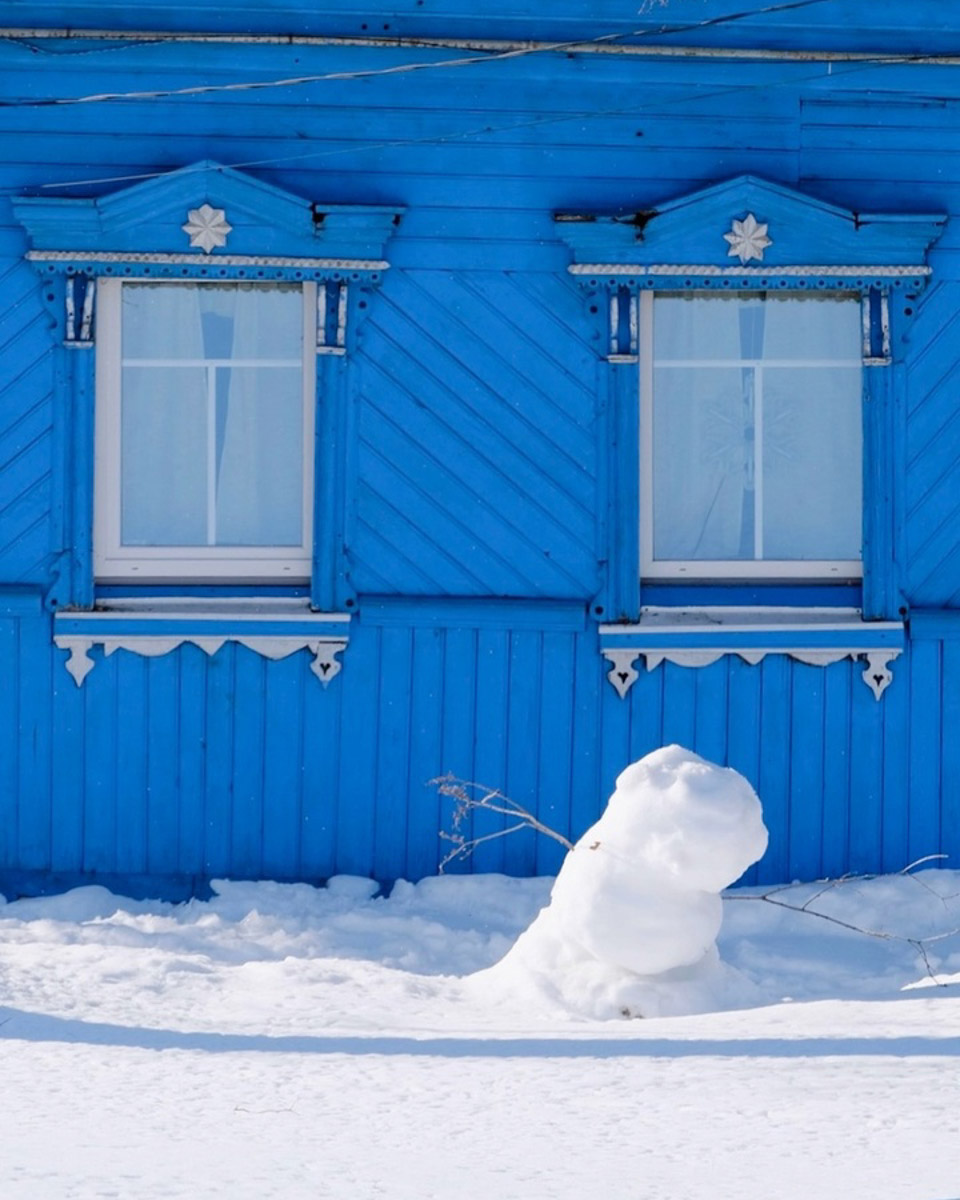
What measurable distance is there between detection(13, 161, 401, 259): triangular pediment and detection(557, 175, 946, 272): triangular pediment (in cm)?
84

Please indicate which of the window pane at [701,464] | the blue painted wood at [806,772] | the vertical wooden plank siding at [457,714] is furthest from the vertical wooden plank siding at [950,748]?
the vertical wooden plank siding at [457,714]

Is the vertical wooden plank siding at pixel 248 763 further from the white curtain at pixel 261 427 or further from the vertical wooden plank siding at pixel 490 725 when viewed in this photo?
the vertical wooden plank siding at pixel 490 725

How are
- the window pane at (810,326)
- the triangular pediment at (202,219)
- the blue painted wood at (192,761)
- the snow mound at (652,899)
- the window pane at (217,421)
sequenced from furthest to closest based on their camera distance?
the window pane at (810,326) → the window pane at (217,421) → the blue painted wood at (192,761) → the triangular pediment at (202,219) → the snow mound at (652,899)

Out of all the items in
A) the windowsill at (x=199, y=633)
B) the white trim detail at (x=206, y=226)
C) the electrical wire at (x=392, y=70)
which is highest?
the electrical wire at (x=392, y=70)

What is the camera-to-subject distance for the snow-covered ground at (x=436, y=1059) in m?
3.56

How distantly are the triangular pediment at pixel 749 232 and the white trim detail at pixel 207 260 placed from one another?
0.82 m

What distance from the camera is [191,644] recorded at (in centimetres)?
725

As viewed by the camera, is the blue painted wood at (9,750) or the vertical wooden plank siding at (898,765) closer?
the blue painted wood at (9,750)

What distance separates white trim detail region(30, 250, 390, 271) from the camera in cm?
718

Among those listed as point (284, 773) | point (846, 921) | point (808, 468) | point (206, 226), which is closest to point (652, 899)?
point (846, 921)

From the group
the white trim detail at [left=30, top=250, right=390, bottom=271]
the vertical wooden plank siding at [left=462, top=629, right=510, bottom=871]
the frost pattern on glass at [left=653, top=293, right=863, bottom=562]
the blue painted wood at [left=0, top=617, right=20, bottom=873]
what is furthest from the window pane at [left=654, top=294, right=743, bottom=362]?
the blue painted wood at [left=0, top=617, right=20, bottom=873]

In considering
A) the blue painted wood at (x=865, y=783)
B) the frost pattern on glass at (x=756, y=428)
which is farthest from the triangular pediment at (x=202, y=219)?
the blue painted wood at (x=865, y=783)

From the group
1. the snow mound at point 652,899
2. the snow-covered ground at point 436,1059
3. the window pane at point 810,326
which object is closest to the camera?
the snow-covered ground at point 436,1059

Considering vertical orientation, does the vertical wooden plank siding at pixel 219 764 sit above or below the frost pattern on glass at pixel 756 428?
below
